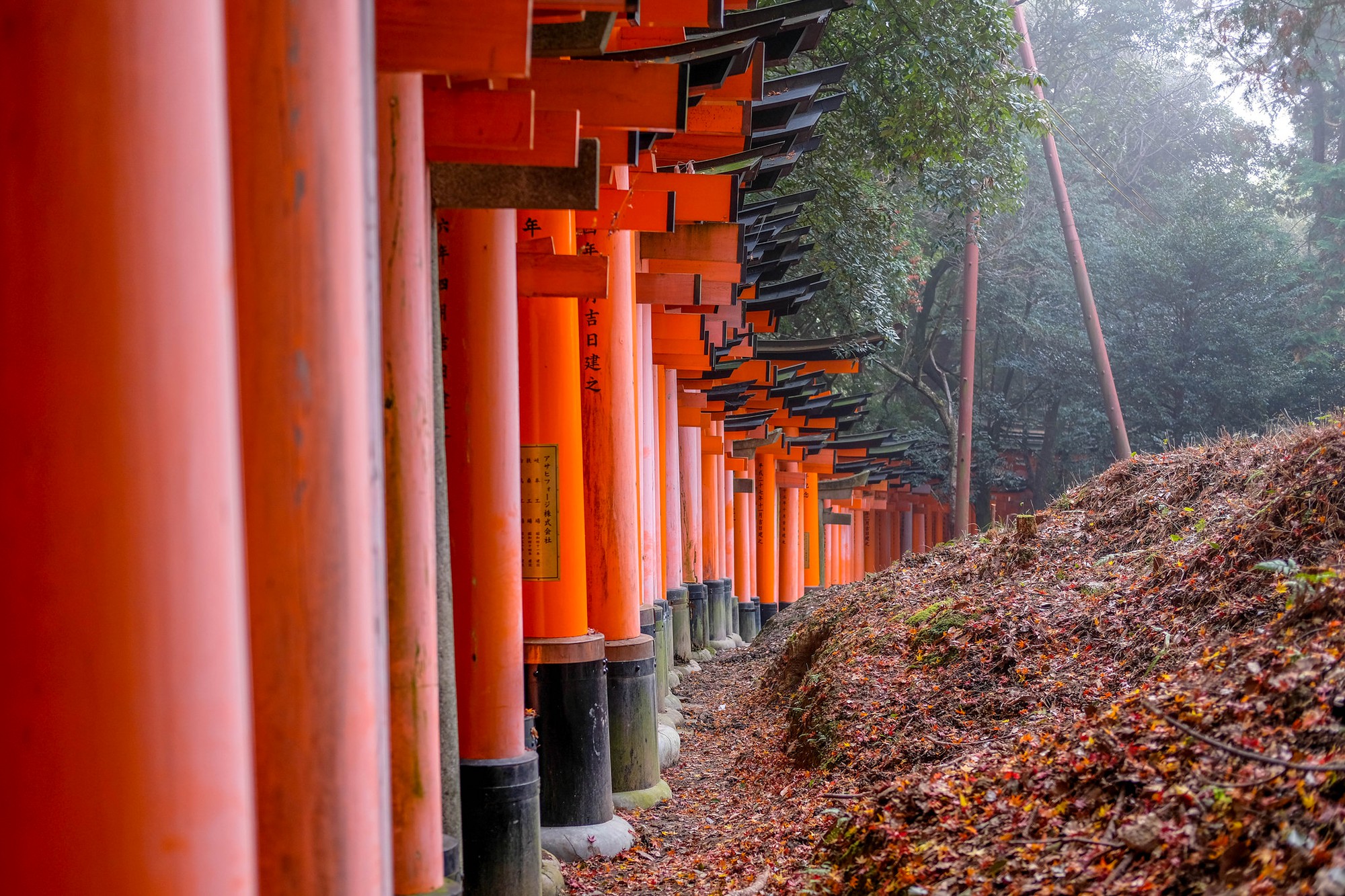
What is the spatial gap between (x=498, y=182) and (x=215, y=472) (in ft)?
9.52

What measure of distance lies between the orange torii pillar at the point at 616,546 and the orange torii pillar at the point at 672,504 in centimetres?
662

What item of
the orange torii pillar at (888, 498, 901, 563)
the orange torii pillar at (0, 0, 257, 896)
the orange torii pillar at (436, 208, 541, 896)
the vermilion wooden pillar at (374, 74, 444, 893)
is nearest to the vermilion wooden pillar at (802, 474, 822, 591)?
the orange torii pillar at (888, 498, 901, 563)

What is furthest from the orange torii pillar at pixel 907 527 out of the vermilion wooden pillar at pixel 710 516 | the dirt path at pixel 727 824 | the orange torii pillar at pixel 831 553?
the dirt path at pixel 727 824

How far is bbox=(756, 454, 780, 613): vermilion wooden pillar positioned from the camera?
81.4 ft

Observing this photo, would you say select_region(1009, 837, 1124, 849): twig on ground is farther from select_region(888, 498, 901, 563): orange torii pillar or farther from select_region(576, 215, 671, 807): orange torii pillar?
select_region(888, 498, 901, 563): orange torii pillar

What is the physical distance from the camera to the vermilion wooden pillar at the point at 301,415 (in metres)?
2.86

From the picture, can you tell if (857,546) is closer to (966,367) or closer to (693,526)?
(966,367)

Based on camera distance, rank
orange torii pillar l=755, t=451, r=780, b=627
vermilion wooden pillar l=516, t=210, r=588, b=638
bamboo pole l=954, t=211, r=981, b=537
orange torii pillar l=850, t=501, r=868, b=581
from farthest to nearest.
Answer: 1. orange torii pillar l=850, t=501, r=868, b=581
2. bamboo pole l=954, t=211, r=981, b=537
3. orange torii pillar l=755, t=451, r=780, b=627
4. vermilion wooden pillar l=516, t=210, r=588, b=638

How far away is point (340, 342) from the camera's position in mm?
2910

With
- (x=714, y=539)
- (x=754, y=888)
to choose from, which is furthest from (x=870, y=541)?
(x=754, y=888)

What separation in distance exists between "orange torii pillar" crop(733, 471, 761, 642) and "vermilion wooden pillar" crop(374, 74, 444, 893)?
19897mm

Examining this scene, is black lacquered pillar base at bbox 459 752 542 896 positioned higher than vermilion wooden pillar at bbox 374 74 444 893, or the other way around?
vermilion wooden pillar at bbox 374 74 444 893

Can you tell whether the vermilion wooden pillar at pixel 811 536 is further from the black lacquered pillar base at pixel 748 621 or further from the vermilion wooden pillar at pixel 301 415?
the vermilion wooden pillar at pixel 301 415

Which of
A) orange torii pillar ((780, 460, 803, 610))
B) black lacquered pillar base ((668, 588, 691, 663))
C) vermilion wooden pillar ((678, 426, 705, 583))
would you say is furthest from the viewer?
orange torii pillar ((780, 460, 803, 610))
